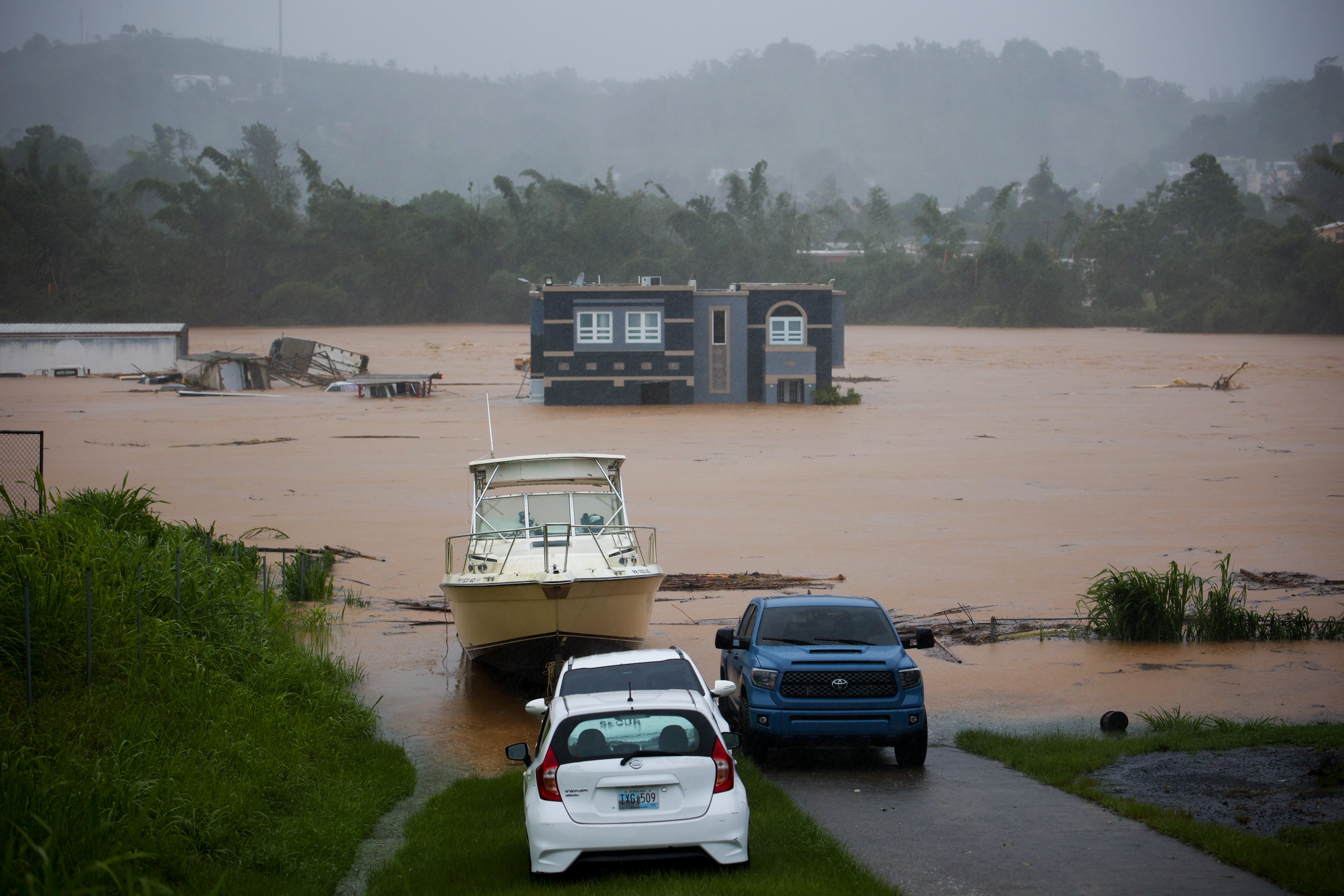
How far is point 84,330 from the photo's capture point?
244 ft

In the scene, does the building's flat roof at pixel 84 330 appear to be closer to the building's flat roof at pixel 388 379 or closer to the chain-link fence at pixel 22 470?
the building's flat roof at pixel 388 379

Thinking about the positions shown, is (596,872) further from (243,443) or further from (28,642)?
(243,443)

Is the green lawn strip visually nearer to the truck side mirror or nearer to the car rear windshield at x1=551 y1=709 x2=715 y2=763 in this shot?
the truck side mirror

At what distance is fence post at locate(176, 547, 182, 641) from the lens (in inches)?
451

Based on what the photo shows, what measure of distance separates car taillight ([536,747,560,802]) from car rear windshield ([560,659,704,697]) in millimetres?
1258

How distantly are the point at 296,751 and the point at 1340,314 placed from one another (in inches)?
4431

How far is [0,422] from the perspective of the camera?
172 ft

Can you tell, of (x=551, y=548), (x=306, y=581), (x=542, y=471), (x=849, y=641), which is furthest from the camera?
(x=306, y=581)

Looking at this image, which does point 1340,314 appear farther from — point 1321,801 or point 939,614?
point 1321,801

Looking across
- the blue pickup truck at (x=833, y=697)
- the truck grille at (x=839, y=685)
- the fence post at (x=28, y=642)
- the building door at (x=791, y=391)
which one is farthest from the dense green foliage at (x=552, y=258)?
the fence post at (x=28, y=642)

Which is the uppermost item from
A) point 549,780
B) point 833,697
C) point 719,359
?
point 719,359

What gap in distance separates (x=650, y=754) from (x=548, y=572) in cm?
646

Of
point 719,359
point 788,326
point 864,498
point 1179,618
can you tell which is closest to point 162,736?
point 1179,618

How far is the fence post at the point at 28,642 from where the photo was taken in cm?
904
